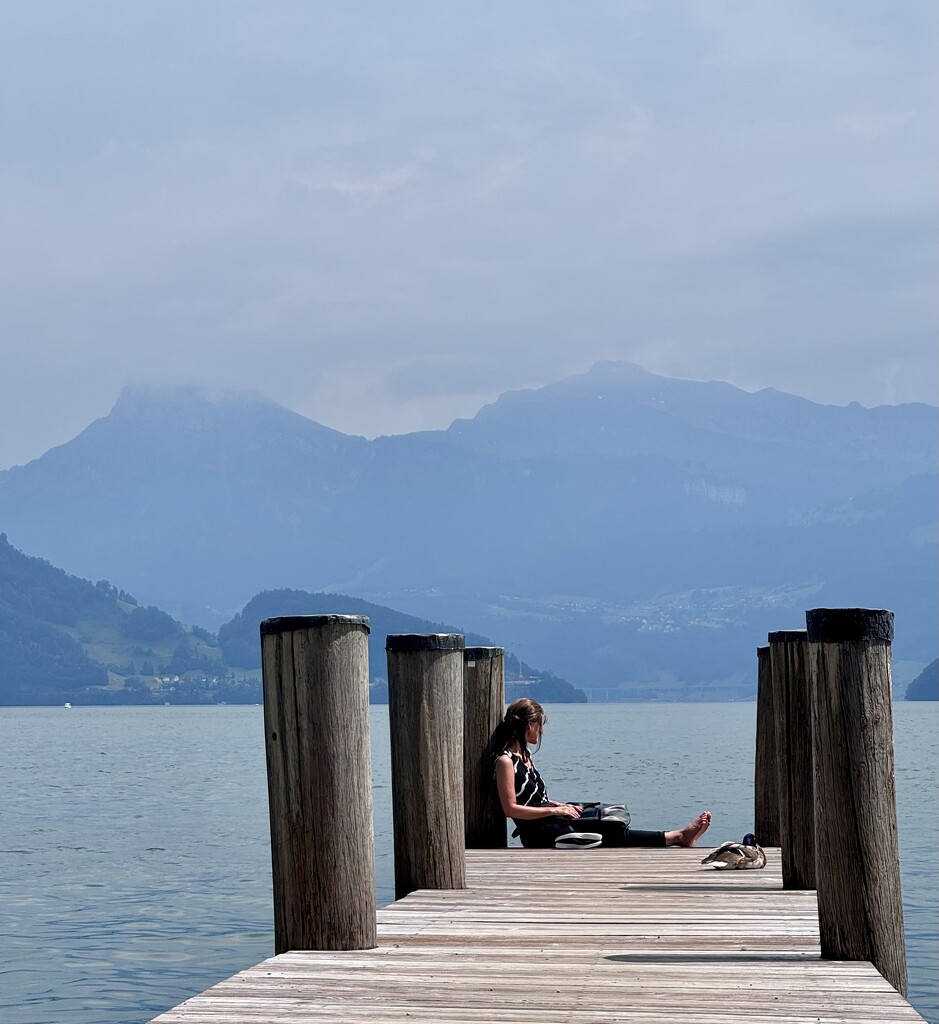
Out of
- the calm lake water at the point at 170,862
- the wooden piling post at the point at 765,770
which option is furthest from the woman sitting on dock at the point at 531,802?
the calm lake water at the point at 170,862

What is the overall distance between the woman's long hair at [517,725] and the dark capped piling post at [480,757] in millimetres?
289

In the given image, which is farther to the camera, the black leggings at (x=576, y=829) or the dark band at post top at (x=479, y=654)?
the dark band at post top at (x=479, y=654)

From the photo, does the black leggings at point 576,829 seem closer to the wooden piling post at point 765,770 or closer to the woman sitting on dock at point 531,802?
the woman sitting on dock at point 531,802

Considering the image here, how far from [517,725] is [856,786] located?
5.52 meters

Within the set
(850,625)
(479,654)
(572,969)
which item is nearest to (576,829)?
(479,654)

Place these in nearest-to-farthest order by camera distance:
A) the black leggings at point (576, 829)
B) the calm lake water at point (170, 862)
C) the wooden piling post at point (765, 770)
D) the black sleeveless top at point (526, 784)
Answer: the wooden piling post at point (765, 770)
the black sleeveless top at point (526, 784)
the black leggings at point (576, 829)
the calm lake water at point (170, 862)

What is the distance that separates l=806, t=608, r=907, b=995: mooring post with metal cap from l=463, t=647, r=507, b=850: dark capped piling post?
229 inches

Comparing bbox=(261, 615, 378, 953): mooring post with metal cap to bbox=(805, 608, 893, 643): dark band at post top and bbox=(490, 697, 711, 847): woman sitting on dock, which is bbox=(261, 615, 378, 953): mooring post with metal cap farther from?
bbox=(490, 697, 711, 847): woman sitting on dock

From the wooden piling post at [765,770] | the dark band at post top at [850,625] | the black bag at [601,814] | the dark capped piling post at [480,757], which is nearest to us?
the dark band at post top at [850,625]

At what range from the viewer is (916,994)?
1404cm

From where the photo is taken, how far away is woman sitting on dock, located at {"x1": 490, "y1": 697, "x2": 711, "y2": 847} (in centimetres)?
1139

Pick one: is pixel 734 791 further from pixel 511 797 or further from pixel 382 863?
pixel 511 797

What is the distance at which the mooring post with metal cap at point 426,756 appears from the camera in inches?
321

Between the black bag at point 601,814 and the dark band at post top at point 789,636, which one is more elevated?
the dark band at post top at point 789,636
